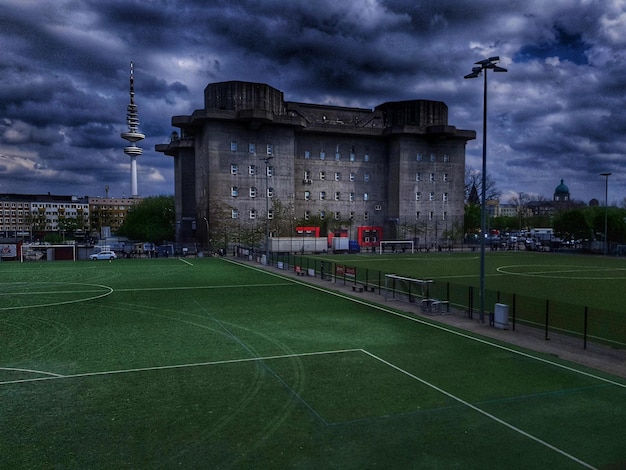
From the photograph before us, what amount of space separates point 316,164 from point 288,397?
77.7 meters

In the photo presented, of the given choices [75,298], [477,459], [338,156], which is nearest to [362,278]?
[75,298]

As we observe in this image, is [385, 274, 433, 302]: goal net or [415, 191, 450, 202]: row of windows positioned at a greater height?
[415, 191, 450, 202]: row of windows

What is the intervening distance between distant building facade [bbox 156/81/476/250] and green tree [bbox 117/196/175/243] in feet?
50.1

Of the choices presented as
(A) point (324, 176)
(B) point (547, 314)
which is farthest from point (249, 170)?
(B) point (547, 314)

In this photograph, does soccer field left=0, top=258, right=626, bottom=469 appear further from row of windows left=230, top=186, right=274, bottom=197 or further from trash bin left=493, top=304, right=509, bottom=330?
row of windows left=230, top=186, right=274, bottom=197

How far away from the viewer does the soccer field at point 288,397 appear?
27.0 ft

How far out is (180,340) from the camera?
651 inches

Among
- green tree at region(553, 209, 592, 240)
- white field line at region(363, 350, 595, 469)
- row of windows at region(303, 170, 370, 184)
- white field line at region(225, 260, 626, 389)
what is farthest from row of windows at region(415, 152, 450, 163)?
white field line at region(363, 350, 595, 469)

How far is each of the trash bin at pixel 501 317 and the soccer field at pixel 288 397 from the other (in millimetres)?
2122

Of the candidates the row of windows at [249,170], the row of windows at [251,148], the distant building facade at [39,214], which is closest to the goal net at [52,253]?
the row of windows at [249,170]

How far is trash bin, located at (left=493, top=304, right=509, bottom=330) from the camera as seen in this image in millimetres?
18578

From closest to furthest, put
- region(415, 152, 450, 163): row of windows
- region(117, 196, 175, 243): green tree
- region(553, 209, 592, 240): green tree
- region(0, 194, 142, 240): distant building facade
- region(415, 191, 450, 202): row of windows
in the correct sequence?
1. region(553, 209, 592, 240): green tree
2. region(415, 152, 450, 163): row of windows
3. region(415, 191, 450, 202): row of windows
4. region(117, 196, 175, 243): green tree
5. region(0, 194, 142, 240): distant building facade

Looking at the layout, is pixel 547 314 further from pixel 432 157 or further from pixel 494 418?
pixel 432 157

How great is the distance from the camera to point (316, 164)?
86.6m
